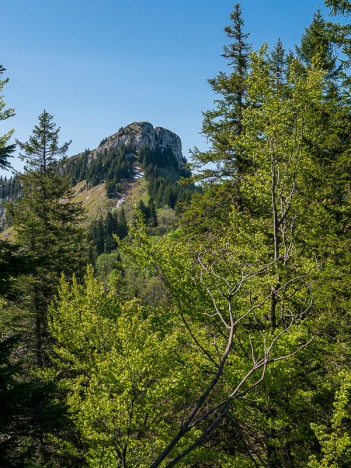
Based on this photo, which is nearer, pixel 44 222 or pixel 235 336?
pixel 235 336

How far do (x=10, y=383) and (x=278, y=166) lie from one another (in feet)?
26.5

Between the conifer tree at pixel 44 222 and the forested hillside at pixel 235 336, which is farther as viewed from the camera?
the conifer tree at pixel 44 222

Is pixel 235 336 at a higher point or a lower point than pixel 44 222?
lower

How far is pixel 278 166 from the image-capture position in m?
9.73

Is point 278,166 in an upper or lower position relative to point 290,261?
upper

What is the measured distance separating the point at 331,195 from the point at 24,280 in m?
13.9

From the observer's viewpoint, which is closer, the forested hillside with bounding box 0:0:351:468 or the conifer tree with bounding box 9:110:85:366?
the forested hillside with bounding box 0:0:351:468

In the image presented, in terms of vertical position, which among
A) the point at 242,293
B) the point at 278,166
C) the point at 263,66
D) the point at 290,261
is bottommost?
the point at 242,293

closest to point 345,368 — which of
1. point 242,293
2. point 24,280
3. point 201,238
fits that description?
point 242,293

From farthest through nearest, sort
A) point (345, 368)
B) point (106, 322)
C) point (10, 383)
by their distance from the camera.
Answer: point (106, 322)
point (345, 368)
point (10, 383)

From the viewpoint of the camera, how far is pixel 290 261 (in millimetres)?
10383

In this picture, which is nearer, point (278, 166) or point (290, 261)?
point (278, 166)

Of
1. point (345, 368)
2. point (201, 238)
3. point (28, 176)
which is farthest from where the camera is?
point (28, 176)

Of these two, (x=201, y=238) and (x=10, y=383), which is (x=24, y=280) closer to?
(x=201, y=238)
